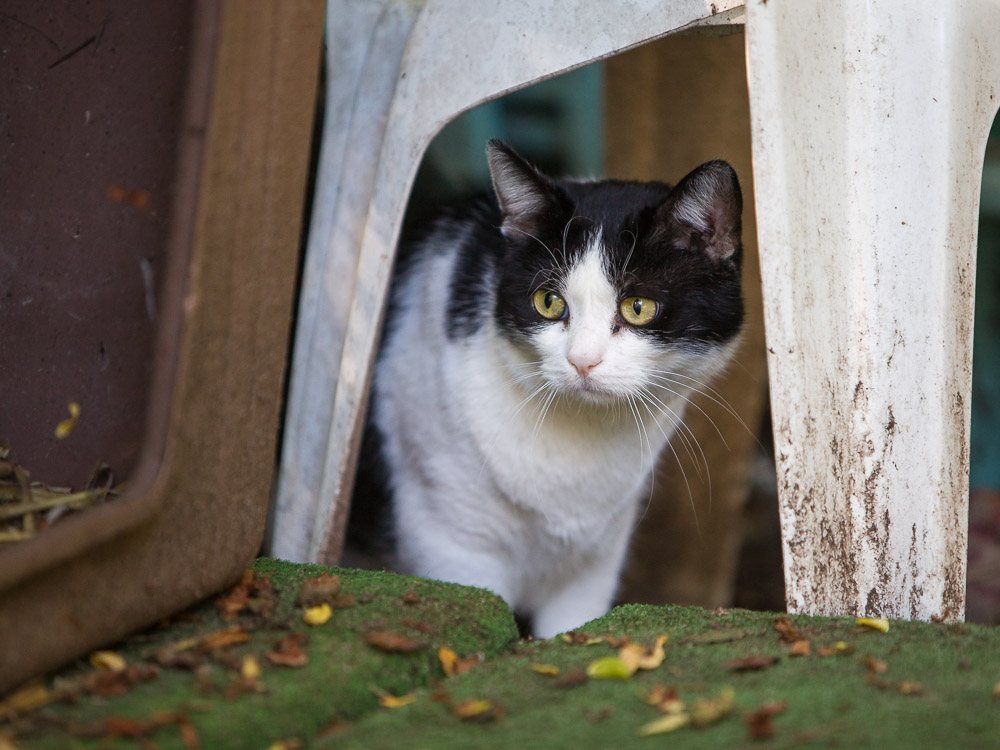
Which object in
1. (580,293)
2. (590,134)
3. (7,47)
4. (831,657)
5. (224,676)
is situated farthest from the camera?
(590,134)

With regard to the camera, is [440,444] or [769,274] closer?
[769,274]

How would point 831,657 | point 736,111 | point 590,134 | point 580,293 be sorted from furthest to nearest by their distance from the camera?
point 590,134 < point 736,111 < point 580,293 < point 831,657

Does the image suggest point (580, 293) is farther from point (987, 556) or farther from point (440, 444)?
point (987, 556)

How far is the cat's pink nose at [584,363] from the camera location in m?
1.67

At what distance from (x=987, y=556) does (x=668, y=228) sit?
2.39 m

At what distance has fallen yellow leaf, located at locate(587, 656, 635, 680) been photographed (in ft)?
3.93

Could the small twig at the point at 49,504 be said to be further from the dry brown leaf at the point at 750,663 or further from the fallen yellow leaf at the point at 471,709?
the dry brown leaf at the point at 750,663

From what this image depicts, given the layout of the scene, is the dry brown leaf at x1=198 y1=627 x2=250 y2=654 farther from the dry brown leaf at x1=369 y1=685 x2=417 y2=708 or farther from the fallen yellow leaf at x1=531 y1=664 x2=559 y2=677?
the fallen yellow leaf at x1=531 y1=664 x2=559 y2=677

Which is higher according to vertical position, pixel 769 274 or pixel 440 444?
pixel 769 274

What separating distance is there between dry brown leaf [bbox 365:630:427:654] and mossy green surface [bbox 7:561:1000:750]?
0.04 feet

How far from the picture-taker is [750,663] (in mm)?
1222

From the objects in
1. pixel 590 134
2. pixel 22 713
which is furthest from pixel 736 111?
pixel 22 713

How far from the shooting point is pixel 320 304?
2.20 m

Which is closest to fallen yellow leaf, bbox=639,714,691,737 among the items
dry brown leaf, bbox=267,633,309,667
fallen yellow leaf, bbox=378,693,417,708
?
fallen yellow leaf, bbox=378,693,417,708
